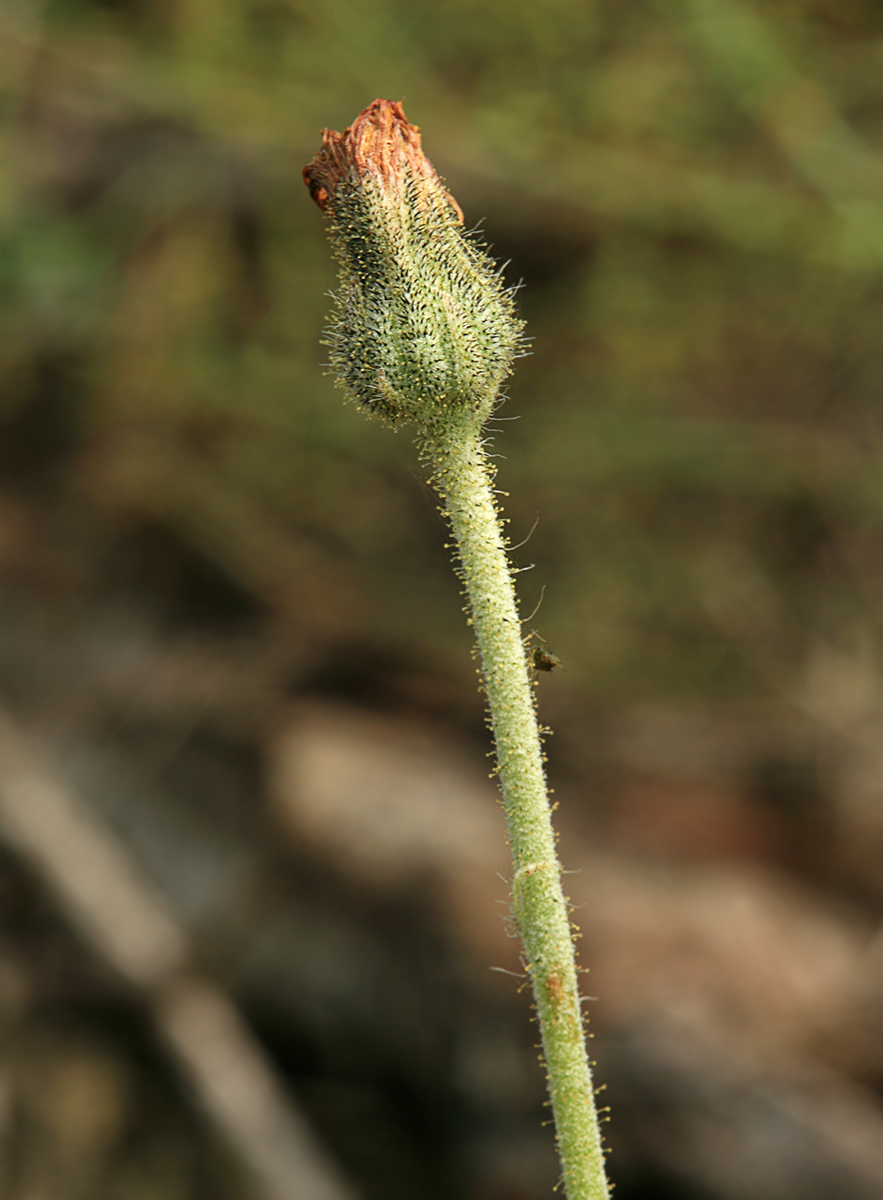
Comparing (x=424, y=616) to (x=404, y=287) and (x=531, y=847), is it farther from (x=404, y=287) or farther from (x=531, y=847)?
(x=531, y=847)

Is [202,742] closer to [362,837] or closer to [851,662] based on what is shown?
[362,837]

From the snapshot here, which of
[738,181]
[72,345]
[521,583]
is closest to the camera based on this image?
[738,181]

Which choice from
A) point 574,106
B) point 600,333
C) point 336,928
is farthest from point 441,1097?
point 574,106

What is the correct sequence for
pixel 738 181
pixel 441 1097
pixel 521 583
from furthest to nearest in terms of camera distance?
pixel 521 583
pixel 738 181
pixel 441 1097

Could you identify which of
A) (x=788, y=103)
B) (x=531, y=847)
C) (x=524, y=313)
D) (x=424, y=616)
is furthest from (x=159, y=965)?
(x=788, y=103)

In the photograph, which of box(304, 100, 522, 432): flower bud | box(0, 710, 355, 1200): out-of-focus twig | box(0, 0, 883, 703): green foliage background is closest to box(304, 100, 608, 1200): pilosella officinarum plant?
box(304, 100, 522, 432): flower bud

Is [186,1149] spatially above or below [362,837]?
below

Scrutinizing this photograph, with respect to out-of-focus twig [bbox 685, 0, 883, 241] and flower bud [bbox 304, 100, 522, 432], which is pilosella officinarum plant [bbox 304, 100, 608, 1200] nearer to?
flower bud [bbox 304, 100, 522, 432]
